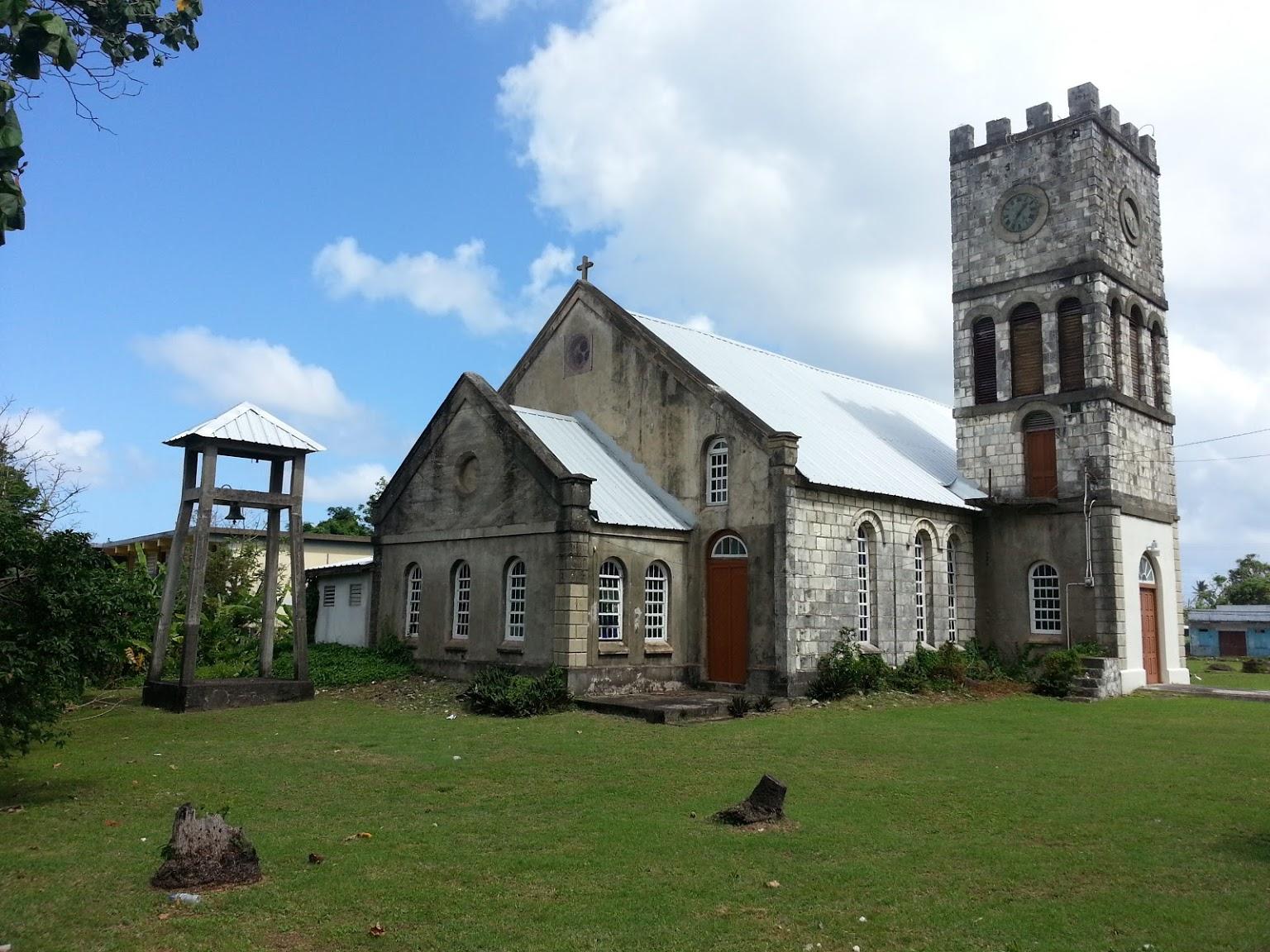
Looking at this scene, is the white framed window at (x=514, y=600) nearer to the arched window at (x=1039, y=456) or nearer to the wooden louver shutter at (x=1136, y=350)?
the arched window at (x=1039, y=456)

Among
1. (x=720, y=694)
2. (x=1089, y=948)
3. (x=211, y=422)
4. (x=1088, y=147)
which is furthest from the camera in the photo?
(x=1088, y=147)

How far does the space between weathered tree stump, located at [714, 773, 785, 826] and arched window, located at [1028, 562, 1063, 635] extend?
20.1m

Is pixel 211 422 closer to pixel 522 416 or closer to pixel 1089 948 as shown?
pixel 522 416

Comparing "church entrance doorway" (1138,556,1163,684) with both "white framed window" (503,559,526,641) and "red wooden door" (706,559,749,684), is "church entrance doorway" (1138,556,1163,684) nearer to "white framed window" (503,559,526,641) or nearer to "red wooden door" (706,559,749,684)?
"red wooden door" (706,559,749,684)

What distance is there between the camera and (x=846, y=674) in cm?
2342

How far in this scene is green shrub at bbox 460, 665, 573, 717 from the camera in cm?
2034

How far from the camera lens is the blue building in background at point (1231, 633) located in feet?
195

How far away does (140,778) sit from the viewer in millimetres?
13258

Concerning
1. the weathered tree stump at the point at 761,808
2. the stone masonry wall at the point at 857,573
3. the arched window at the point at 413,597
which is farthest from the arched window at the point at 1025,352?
the weathered tree stump at the point at 761,808

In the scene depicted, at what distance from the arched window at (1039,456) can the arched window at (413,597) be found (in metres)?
A: 17.8

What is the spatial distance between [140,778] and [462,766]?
4.22m

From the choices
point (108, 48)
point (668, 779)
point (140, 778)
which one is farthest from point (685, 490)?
point (108, 48)

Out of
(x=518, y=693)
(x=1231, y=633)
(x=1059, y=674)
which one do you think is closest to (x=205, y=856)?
(x=518, y=693)

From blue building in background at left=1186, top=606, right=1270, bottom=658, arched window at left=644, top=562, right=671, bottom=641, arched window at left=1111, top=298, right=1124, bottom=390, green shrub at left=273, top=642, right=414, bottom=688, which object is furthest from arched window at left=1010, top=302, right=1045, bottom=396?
blue building in background at left=1186, top=606, right=1270, bottom=658
